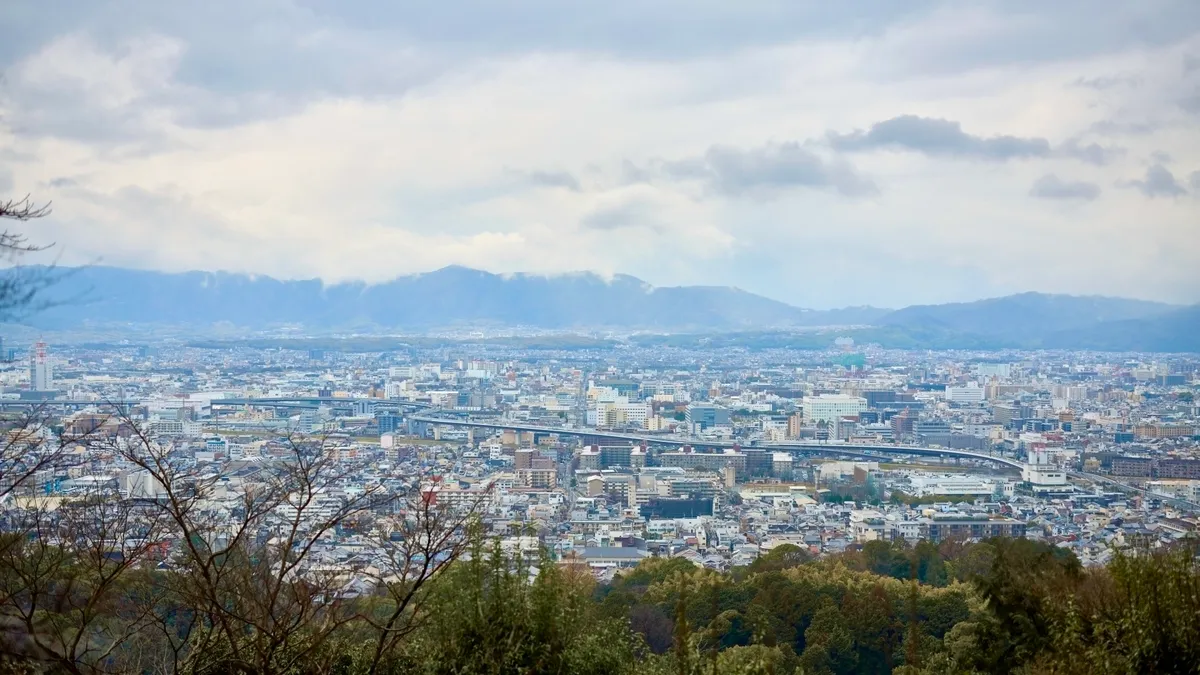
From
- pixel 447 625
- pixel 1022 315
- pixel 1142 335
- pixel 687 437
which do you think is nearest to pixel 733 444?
pixel 687 437

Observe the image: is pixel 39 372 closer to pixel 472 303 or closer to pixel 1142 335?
pixel 1142 335

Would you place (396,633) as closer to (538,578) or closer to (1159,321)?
(538,578)

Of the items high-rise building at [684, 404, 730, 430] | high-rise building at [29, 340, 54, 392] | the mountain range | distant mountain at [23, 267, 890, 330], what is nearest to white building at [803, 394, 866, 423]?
high-rise building at [684, 404, 730, 430]

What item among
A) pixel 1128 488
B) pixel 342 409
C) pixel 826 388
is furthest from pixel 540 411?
pixel 1128 488

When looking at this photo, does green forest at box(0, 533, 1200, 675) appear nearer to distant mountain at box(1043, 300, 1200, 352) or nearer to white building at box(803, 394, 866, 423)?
white building at box(803, 394, 866, 423)

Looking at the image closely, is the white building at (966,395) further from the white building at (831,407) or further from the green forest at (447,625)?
the green forest at (447,625)
